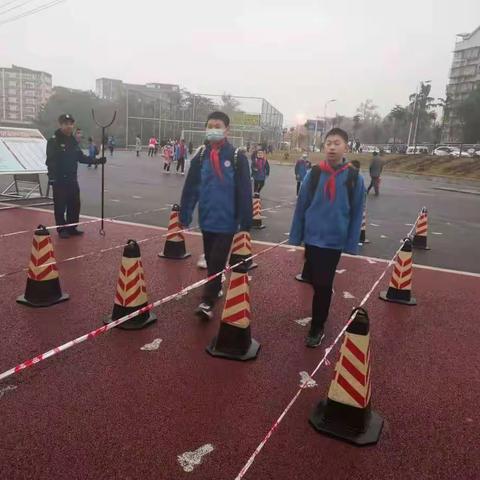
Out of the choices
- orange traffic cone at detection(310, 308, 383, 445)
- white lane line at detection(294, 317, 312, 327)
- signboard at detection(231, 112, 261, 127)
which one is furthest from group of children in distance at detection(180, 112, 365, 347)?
signboard at detection(231, 112, 261, 127)

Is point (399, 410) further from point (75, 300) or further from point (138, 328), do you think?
point (75, 300)

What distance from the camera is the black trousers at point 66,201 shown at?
25.9 feet

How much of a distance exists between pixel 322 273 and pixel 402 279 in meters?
1.98

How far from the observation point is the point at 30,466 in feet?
8.29

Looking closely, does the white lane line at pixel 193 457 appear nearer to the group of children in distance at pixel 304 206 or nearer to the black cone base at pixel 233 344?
the black cone base at pixel 233 344

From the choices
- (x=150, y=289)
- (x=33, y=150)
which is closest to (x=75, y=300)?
(x=150, y=289)

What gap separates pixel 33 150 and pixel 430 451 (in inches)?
481

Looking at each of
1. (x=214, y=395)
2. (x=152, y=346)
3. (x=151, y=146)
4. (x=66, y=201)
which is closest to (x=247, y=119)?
(x=151, y=146)

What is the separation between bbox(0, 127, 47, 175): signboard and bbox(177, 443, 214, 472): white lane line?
10.3 metres

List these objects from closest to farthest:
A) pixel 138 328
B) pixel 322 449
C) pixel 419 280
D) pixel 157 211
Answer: pixel 322 449 < pixel 138 328 < pixel 419 280 < pixel 157 211

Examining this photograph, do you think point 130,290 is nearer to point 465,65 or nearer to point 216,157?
point 216,157

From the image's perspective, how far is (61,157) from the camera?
25.6 ft

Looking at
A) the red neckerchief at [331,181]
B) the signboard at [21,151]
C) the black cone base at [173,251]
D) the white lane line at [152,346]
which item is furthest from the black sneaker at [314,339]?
the signboard at [21,151]

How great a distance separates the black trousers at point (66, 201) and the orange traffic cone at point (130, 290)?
416 centimetres
